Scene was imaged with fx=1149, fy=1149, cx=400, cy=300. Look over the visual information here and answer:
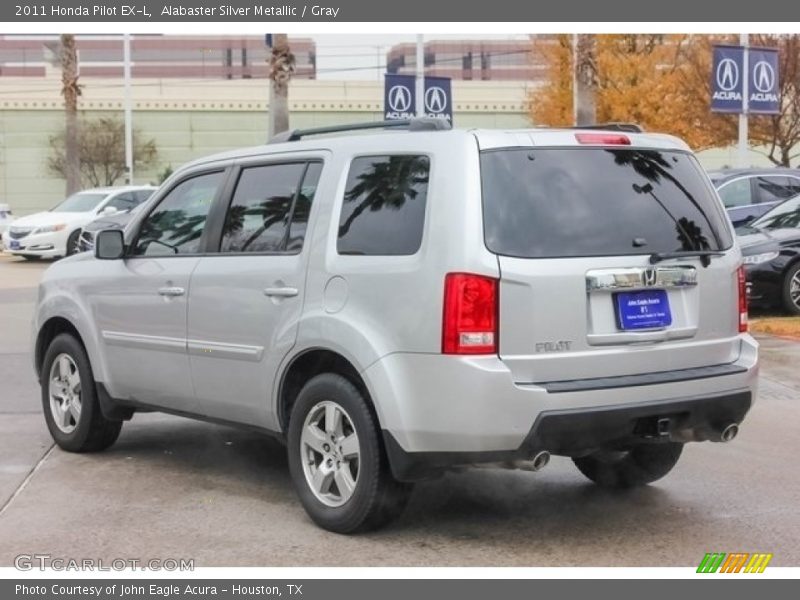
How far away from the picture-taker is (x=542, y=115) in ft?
129

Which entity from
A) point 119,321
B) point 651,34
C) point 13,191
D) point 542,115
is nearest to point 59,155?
point 13,191

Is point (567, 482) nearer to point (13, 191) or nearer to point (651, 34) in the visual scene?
point (651, 34)

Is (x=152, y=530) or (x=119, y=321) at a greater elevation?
(x=119, y=321)

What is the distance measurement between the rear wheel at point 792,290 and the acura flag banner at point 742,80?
397 inches

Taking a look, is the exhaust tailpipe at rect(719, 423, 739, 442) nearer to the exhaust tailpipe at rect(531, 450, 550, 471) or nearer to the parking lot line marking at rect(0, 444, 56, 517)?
the exhaust tailpipe at rect(531, 450, 550, 471)

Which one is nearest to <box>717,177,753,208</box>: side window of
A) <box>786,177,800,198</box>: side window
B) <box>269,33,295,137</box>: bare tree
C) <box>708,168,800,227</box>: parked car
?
<box>708,168,800,227</box>: parked car

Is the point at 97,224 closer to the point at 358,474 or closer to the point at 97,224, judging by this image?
the point at 97,224

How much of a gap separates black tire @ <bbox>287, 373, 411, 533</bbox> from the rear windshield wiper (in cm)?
147

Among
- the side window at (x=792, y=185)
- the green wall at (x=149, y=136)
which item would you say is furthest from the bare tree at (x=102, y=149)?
the side window at (x=792, y=185)

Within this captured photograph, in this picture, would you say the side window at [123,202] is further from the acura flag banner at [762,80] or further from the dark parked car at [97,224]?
the acura flag banner at [762,80]

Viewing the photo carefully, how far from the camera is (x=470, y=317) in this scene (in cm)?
484

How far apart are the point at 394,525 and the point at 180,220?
7.41 feet

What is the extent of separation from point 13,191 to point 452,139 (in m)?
47.9

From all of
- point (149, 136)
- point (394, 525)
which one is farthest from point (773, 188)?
point (149, 136)
